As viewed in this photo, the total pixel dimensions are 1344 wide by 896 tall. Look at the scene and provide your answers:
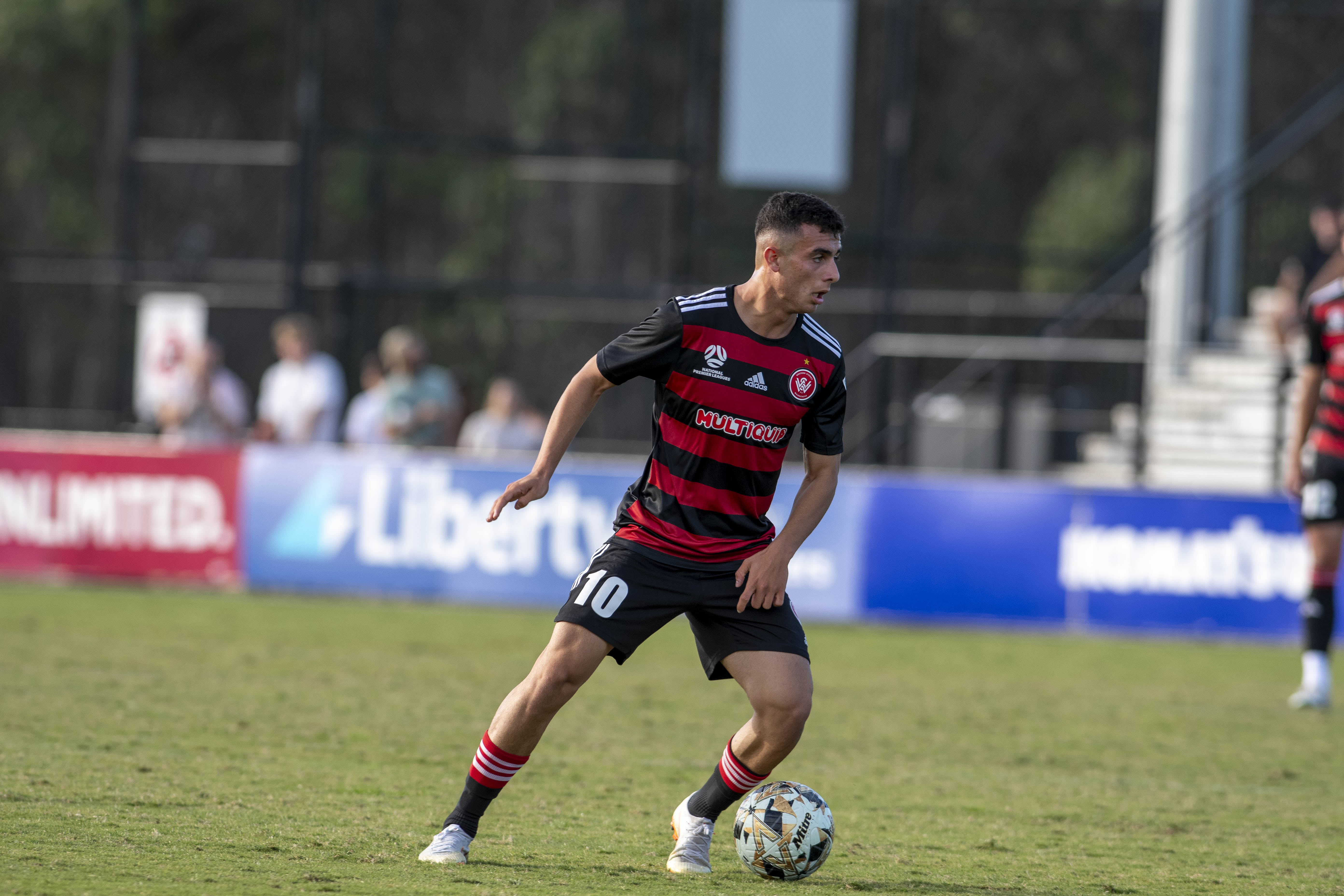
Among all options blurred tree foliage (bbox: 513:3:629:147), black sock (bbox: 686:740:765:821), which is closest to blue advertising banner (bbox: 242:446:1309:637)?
black sock (bbox: 686:740:765:821)

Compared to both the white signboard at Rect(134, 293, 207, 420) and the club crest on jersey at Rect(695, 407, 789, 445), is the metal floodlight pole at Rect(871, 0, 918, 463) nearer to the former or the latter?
the white signboard at Rect(134, 293, 207, 420)

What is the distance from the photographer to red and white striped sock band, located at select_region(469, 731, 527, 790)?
5312 millimetres

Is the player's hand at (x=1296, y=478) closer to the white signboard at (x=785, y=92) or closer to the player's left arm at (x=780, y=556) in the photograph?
the player's left arm at (x=780, y=556)

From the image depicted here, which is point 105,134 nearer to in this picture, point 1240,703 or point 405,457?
point 405,457

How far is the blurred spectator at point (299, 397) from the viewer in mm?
14969

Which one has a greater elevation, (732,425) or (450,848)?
(732,425)

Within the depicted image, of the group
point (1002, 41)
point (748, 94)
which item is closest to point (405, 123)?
point (1002, 41)

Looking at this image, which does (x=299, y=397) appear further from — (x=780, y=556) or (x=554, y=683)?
(x=780, y=556)

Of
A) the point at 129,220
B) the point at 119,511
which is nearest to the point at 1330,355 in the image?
the point at 119,511

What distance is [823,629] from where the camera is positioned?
1334 centimetres

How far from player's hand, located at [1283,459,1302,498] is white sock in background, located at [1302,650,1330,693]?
3.00 ft

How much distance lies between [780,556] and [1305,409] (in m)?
5.03

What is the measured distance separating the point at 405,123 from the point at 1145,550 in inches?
943

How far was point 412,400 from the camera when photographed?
594 inches
